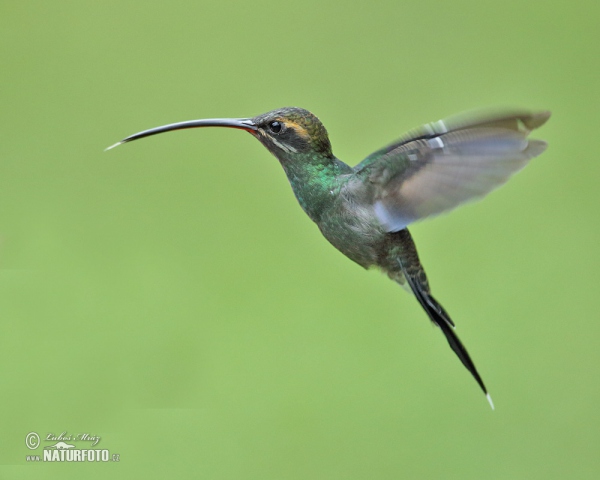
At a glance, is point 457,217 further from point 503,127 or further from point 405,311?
point 503,127

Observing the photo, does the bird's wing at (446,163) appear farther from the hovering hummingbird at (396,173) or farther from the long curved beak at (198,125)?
the long curved beak at (198,125)

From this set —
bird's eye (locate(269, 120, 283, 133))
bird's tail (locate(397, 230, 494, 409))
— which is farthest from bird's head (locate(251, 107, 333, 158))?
bird's tail (locate(397, 230, 494, 409))

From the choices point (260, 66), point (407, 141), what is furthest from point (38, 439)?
point (260, 66)

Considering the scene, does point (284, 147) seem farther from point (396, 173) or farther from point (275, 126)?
point (396, 173)

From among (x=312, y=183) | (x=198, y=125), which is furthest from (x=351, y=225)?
(x=198, y=125)

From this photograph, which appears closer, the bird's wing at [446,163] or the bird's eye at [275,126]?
the bird's wing at [446,163]

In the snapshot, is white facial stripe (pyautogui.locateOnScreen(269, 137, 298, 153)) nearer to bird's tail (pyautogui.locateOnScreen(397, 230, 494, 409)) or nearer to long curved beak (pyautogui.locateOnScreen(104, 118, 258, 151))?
long curved beak (pyautogui.locateOnScreen(104, 118, 258, 151))

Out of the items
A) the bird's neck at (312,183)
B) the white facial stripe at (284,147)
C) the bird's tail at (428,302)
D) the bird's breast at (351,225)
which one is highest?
the white facial stripe at (284,147)

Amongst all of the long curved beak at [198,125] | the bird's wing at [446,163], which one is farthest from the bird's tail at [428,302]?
the long curved beak at [198,125]
